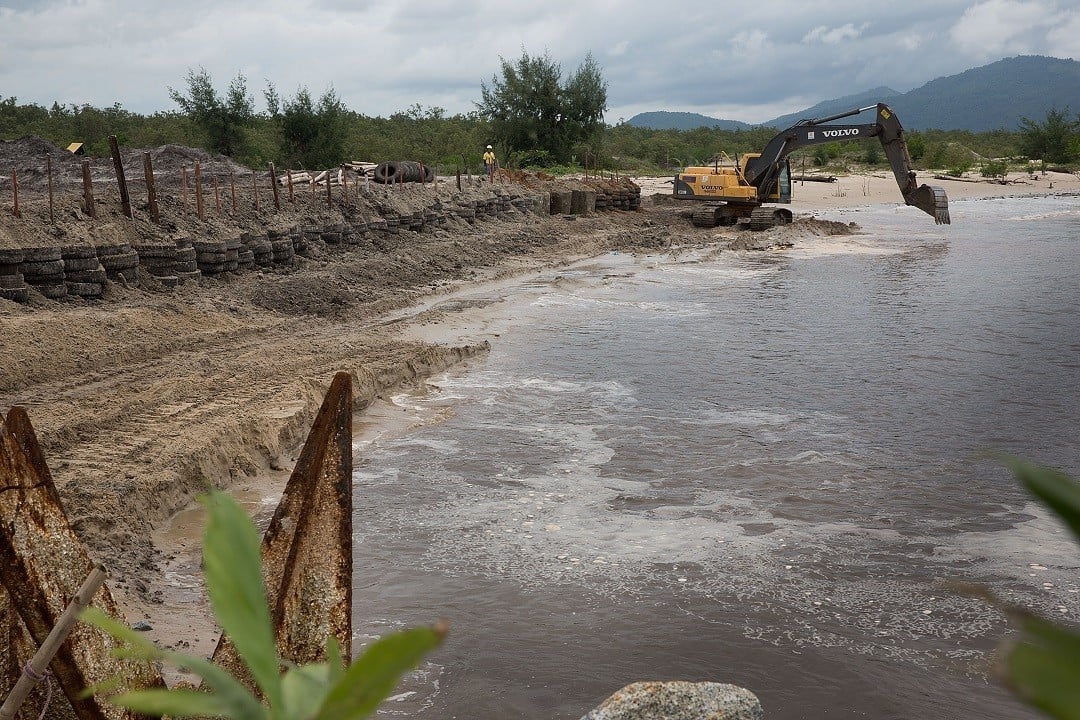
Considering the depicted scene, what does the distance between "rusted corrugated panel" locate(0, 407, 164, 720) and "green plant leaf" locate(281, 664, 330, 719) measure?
2.28 m

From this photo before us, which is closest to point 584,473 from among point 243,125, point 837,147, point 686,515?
point 686,515

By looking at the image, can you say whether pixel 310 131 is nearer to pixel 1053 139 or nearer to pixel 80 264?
Result: pixel 80 264

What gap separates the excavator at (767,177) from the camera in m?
25.3

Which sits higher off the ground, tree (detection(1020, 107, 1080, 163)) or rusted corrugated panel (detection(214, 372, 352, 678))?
tree (detection(1020, 107, 1080, 163))

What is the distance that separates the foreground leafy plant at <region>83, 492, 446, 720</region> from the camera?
64 cm

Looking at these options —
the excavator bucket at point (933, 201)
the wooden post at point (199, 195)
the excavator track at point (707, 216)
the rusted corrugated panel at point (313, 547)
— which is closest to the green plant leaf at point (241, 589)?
the rusted corrugated panel at point (313, 547)

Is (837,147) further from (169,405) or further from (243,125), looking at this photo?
(169,405)

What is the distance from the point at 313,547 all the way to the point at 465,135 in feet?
164

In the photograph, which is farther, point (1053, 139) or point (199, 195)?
point (1053, 139)

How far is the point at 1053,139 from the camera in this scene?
61.9 metres

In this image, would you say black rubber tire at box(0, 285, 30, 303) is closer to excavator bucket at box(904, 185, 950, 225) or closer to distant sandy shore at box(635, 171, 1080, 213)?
excavator bucket at box(904, 185, 950, 225)

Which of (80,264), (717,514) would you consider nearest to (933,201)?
(80,264)

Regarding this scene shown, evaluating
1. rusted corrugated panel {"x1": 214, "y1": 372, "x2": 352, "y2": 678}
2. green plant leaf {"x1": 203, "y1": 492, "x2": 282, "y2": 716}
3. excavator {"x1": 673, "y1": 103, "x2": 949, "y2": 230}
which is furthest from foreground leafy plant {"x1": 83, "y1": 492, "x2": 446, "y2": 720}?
excavator {"x1": 673, "y1": 103, "x2": 949, "y2": 230}

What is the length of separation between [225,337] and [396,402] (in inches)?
119
